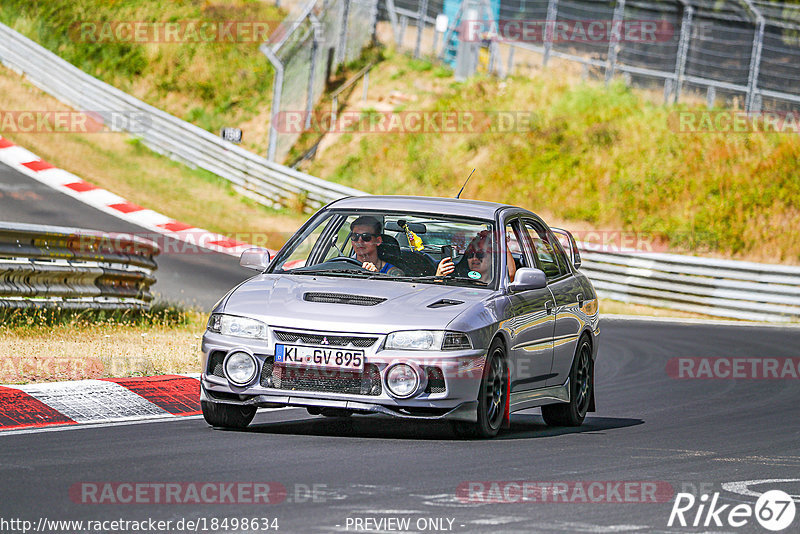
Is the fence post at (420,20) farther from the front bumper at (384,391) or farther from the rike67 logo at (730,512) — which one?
the rike67 logo at (730,512)

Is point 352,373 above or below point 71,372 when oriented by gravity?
above

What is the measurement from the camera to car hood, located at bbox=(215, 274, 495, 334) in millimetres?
8148

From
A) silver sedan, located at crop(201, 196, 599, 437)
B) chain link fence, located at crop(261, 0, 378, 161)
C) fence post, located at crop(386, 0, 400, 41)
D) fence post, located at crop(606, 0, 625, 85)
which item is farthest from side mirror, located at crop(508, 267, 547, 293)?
fence post, located at crop(386, 0, 400, 41)

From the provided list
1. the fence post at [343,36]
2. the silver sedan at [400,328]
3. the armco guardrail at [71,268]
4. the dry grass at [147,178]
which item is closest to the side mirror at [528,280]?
the silver sedan at [400,328]

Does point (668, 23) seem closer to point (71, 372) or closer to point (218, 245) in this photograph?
point (218, 245)

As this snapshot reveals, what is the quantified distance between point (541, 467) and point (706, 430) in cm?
283

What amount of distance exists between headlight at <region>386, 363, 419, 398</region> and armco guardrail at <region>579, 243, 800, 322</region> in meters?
17.5

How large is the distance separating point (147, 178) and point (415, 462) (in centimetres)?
2398

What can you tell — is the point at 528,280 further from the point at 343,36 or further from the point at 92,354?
the point at 343,36

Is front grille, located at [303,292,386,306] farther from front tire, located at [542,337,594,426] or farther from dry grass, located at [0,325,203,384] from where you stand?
dry grass, located at [0,325,203,384]

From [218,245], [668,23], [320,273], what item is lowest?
[218,245]

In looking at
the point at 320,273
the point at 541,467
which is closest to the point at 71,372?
the point at 320,273

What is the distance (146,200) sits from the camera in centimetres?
2848

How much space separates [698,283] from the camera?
992 inches
